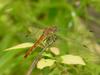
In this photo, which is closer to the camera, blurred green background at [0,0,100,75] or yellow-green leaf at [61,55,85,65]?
yellow-green leaf at [61,55,85,65]

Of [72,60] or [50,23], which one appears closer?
[72,60]

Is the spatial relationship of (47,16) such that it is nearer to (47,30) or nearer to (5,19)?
(5,19)

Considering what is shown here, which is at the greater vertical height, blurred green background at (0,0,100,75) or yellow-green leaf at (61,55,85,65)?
yellow-green leaf at (61,55,85,65)

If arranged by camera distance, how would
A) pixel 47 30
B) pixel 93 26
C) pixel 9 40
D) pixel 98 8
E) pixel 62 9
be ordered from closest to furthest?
pixel 47 30, pixel 98 8, pixel 9 40, pixel 62 9, pixel 93 26

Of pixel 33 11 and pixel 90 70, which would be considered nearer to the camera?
pixel 90 70

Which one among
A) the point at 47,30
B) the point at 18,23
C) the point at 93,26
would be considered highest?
the point at 47,30

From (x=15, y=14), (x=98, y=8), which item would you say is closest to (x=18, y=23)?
(x=15, y=14)

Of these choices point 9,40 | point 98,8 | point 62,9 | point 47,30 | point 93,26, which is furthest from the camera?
point 93,26

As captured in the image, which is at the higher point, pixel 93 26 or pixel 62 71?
pixel 62 71

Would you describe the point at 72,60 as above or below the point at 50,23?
above

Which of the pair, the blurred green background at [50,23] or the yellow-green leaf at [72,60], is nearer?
the yellow-green leaf at [72,60]

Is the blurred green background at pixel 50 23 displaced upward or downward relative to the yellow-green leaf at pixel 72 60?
downward
